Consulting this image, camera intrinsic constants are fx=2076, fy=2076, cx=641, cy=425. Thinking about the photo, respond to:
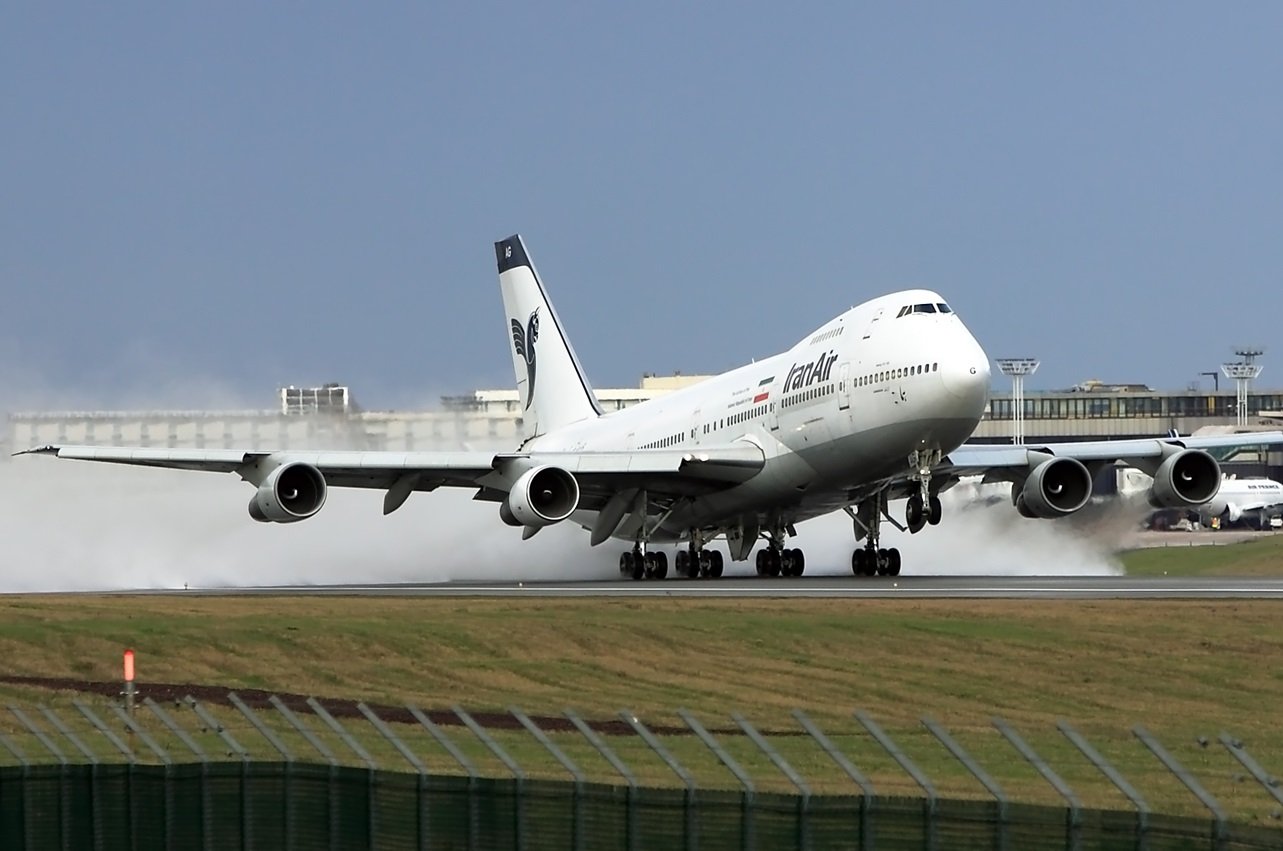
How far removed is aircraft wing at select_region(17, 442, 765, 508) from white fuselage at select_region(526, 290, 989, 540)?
0.59 meters

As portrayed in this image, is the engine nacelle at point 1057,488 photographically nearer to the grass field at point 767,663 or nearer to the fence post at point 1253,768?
the grass field at point 767,663

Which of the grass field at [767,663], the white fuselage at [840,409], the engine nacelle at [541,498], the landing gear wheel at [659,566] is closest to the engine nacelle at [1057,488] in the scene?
the white fuselage at [840,409]

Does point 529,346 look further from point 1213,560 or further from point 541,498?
point 1213,560

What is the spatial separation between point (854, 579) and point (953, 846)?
34.6 m

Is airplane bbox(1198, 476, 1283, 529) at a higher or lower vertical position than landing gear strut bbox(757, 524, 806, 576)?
lower

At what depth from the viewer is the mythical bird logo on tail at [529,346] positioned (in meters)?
64.7

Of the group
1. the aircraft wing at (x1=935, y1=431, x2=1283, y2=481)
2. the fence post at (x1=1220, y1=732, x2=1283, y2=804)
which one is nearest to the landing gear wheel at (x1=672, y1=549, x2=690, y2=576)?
the aircraft wing at (x1=935, y1=431, x2=1283, y2=481)

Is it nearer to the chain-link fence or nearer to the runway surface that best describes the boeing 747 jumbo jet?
the runway surface

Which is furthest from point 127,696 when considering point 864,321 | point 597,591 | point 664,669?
point 864,321

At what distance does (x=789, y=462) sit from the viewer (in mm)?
46594

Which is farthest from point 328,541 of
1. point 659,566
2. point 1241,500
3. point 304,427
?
point 1241,500

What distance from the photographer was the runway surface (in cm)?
3619

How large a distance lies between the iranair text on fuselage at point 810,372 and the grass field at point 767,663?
12587mm

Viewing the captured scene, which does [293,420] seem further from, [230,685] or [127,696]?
[127,696]
